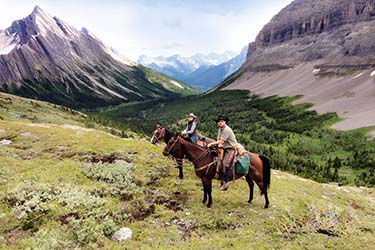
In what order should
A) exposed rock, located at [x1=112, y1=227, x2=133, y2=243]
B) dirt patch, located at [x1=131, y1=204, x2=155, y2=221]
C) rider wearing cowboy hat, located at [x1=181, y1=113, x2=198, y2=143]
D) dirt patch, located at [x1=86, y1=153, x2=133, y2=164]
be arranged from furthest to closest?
dirt patch, located at [x1=86, y1=153, x2=133, y2=164] → rider wearing cowboy hat, located at [x1=181, y1=113, x2=198, y2=143] → dirt patch, located at [x1=131, y1=204, x2=155, y2=221] → exposed rock, located at [x1=112, y1=227, x2=133, y2=243]

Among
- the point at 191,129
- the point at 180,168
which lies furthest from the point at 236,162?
the point at 191,129

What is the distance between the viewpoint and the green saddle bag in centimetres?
1930

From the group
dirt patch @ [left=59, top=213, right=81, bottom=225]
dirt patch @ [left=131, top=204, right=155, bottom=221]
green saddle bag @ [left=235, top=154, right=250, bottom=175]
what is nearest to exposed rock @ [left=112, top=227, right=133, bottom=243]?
dirt patch @ [left=131, top=204, right=155, bottom=221]

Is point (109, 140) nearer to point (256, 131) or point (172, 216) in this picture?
point (172, 216)

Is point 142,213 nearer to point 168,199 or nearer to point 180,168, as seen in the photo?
point 168,199

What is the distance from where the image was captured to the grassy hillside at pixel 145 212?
15617mm

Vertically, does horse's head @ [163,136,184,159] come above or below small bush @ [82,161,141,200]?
above

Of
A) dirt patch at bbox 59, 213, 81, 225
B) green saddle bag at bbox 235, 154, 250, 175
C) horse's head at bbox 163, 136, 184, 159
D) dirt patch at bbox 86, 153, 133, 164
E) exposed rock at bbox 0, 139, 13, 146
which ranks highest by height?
horse's head at bbox 163, 136, 184, 159

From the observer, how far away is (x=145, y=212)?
1883cm

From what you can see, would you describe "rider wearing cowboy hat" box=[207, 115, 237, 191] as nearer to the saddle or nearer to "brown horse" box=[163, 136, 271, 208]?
the saddle

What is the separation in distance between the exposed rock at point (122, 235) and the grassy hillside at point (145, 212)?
0.30 metres

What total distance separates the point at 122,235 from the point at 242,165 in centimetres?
810

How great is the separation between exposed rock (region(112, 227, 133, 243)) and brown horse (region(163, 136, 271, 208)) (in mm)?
5494

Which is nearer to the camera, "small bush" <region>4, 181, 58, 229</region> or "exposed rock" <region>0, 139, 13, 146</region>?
"small bush" <region>4, 181, 58, 229</region>
